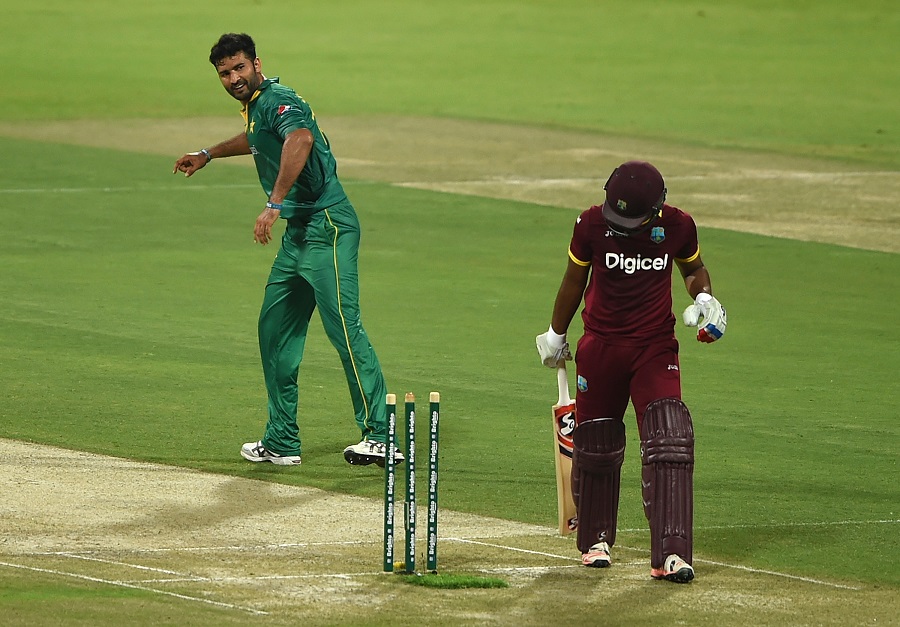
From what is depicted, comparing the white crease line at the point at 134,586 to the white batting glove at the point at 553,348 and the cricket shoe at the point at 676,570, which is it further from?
the white batting glove at the point at 553,348

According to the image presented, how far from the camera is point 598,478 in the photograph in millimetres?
8719

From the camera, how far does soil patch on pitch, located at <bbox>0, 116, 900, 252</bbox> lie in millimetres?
21719

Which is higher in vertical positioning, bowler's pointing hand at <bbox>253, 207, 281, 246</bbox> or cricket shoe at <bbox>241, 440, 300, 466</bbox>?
bowler's pointing hand at <bbox>253, 207, 281, 246</bbox>

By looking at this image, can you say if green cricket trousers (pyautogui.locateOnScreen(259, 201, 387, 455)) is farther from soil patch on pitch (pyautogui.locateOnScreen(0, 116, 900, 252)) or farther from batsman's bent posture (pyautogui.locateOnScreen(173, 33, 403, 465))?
soil patch on pitch (pyautogui.locateOnScreen(0, 116, 900, 252))

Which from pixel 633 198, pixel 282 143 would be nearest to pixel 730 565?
pixel 633 198

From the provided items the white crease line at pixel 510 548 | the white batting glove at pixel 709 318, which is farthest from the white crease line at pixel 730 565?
the white batting glove at pixel 709 318

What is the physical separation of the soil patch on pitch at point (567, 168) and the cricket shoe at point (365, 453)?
10302 mm

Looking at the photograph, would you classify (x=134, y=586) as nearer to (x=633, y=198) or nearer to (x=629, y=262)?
(x=629, y=262)

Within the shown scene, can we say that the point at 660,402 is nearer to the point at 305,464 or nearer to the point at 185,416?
the point at 305,464

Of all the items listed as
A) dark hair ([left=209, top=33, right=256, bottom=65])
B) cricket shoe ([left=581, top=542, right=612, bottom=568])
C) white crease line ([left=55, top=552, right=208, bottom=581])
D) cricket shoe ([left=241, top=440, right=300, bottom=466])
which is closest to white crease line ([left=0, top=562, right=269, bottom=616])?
white crease line ([left=55, top=552, right=208, bottom=581])

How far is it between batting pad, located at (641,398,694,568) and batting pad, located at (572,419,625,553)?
219 millimetres

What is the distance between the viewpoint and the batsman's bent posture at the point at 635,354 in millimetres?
8430

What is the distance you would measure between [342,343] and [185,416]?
1486mm

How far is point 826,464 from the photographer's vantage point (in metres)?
10.8
